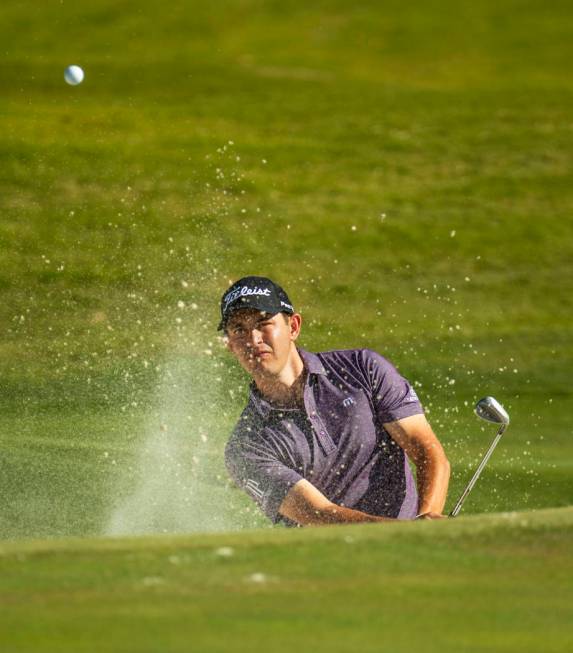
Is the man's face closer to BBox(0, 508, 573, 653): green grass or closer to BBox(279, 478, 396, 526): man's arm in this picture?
BBox(279, 478, 396, 526): man's arm

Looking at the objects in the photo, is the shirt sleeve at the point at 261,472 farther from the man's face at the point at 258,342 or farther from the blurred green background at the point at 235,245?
the blurred green background at the point at 235,245

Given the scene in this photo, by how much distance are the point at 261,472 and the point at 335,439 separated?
0.32 m

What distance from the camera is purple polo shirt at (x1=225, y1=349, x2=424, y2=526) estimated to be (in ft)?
17.6

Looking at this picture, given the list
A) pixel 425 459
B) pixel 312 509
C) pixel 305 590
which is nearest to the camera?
pixel 305 590

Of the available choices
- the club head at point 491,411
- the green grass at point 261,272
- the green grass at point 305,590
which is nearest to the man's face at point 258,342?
the club head at point 491,411

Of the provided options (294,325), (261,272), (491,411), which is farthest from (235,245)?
(491,411)

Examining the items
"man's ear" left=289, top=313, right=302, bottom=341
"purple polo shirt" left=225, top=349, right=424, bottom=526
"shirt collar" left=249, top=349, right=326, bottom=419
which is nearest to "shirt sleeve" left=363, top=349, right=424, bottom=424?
"purple polo shirt" left=225, top=349, right=424, bottom=526

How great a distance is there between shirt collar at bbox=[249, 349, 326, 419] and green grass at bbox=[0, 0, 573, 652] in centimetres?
147

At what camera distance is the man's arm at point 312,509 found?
195 inches

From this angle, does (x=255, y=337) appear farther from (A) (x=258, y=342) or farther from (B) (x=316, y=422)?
(B) (x=316, y=422)

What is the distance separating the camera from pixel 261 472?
17.4ft

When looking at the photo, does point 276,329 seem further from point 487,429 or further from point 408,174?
point 408,174

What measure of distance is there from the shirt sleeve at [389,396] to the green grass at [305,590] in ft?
4.19

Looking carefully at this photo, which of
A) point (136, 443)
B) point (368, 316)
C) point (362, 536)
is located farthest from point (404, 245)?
point (362, 536)
